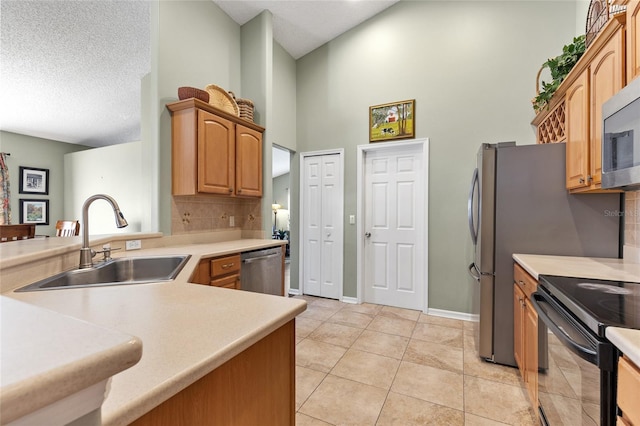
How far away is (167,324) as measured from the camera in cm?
81

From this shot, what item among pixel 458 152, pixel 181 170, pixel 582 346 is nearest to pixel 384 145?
pixel 458 152

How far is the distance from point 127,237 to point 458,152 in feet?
10.8

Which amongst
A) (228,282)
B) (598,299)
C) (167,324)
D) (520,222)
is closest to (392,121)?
(520,222)

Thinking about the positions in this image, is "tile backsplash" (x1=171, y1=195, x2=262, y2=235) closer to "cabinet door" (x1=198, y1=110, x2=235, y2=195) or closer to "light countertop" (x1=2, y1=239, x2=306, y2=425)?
"cabinet door" (x1=198, y1=110, x2=235, y2=195)

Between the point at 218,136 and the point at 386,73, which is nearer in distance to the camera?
the point at 218,136

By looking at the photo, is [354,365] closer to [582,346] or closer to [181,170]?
[582,346]

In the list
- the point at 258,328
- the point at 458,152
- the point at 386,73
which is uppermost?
the point at 386,73

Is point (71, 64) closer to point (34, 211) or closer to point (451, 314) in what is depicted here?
point (34, 211)

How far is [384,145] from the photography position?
362cm

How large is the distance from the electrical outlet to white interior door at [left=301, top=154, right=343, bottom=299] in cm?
215

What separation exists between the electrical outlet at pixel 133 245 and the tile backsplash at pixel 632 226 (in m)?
3.45

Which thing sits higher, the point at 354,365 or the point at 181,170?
the point at 181,170

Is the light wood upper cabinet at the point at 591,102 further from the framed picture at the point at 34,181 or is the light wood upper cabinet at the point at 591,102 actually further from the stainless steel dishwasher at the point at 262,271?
the framed picture at the point at 34,181

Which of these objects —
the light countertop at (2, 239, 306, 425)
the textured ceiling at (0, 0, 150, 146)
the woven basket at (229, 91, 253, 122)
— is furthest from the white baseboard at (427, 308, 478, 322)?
the textured ceiling at (0, 0, 150, 146)
